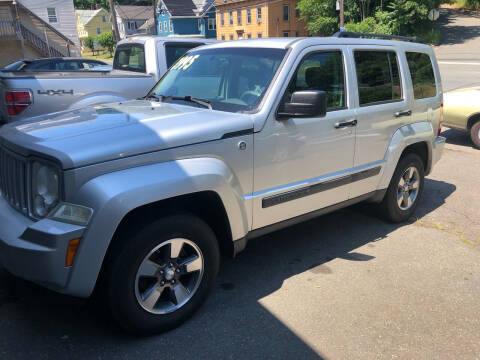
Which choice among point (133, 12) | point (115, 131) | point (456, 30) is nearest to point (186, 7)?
point (133, 12)

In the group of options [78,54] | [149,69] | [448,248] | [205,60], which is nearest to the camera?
[205,60]

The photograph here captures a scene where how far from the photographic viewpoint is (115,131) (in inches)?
111

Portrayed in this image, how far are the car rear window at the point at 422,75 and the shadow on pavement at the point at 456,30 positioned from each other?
37428mm

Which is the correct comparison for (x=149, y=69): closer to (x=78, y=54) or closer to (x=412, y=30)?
(x=78, y=54)

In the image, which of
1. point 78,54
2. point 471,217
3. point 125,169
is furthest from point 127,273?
point 78,54

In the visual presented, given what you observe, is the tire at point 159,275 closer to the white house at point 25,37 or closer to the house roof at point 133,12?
the white house at point 25,37

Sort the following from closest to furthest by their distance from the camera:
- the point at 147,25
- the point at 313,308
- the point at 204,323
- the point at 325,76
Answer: the point at 204,323 < the point at 313,308 < the point at 325,76 < the point at 147,25

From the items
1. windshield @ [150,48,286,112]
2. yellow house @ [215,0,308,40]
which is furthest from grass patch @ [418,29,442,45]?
windshield @ [150,48,286,112]

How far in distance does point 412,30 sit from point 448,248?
3772cm

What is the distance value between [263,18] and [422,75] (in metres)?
46.0

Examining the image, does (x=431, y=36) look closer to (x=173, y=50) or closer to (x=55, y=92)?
(x=173, y=50)

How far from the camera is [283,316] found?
3.17 m

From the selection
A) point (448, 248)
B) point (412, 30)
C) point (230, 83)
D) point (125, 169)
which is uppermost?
point (412, 30)

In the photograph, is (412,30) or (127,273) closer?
(127,273)
